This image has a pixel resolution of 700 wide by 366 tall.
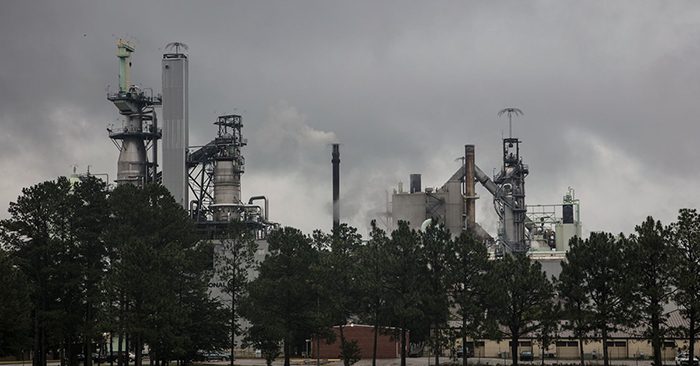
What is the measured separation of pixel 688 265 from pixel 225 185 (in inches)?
2706

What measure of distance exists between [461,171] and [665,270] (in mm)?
78652

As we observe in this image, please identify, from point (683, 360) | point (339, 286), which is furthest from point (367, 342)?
point (683, 360)

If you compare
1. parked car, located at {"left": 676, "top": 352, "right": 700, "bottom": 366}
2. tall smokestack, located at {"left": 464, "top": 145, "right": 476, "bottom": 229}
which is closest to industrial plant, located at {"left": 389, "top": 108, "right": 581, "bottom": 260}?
tall smokestack, located at {"left": 464, "top": 145, "right": 476, "bottom": 229}

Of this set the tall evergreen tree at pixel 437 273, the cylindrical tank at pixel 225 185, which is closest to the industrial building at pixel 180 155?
the cylindrical tank at pixel 225 185

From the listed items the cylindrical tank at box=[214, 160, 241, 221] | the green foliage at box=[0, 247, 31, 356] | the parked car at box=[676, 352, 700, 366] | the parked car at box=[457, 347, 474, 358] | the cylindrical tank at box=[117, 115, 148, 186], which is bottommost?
the parked car at box=[457, 347, 474, 358]

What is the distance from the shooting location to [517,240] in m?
144

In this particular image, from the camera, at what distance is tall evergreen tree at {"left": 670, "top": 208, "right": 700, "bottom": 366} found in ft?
214

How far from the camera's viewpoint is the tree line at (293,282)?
67.4m

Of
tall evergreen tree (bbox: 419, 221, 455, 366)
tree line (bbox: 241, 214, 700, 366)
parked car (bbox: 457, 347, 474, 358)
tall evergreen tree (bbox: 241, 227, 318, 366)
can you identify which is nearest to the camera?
tree line (bbox: 241, 214, 700, 366)

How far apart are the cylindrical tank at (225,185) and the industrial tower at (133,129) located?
8091 millimetres

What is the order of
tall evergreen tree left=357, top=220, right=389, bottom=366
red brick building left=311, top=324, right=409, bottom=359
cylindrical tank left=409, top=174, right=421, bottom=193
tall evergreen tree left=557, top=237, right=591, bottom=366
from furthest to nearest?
cylindrical tank left=409, top=174, right=421, bottom=193, red brick building left=311, top=324, right=409, bottom=359, tall evergreen tree left=357, top=220, right=389, bottom=366, tall evergreen tree left=557, top=237, right=591, bottom=366

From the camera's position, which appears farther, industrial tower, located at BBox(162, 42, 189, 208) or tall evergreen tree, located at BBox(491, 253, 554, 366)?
industrial tower, located at BBox(162, 42, 189, 208)

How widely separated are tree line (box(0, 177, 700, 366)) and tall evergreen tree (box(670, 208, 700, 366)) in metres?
0.09

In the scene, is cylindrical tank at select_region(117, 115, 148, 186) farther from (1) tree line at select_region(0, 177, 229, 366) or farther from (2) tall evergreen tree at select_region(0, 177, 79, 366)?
(2) tall evergreen tree at select_region(0, 177, 79, 366)
